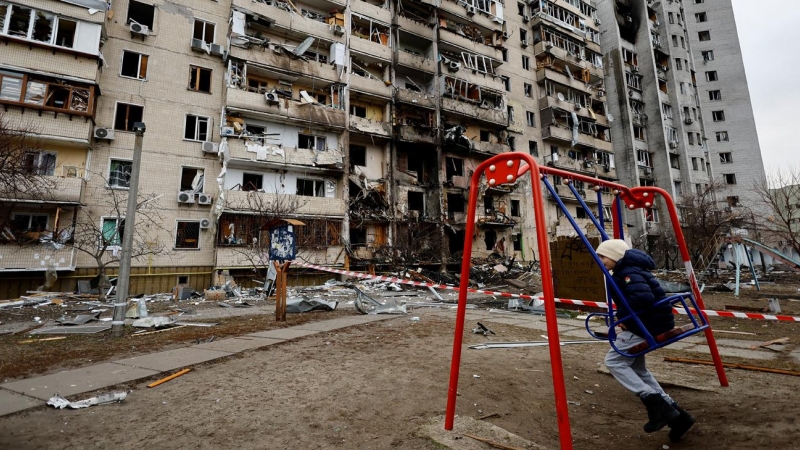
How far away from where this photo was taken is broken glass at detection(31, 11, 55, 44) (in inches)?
666

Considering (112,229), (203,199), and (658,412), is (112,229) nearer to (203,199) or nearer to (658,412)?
(203,199)

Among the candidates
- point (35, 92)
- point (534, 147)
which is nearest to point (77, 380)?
point (35, 92)

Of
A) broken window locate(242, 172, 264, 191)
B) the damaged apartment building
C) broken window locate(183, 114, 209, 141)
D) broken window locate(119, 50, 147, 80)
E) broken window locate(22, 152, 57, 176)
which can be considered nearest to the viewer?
broken window locate(22, 152, 57, 176)

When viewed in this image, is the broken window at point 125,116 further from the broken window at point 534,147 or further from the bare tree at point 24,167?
the broken window at point 534,147

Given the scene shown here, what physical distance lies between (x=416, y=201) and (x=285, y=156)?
1080cm

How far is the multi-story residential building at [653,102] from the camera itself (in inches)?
1587

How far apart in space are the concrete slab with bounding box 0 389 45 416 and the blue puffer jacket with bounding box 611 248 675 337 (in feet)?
17.2

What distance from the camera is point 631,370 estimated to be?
118 inches

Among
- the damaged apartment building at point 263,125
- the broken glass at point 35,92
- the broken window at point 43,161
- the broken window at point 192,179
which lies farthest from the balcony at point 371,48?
the broken window at point 43,161

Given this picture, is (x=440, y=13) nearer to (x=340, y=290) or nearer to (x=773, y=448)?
(x=340, y=290)

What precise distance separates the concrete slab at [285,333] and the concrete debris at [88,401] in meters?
2.85

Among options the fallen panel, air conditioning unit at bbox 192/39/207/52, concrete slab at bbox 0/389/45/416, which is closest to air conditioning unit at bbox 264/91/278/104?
air conditioning unit at bbox 192/39/207/52

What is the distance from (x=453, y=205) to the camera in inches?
1190

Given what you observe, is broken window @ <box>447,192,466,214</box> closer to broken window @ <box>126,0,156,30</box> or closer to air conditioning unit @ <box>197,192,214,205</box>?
air conditioning unit @ <box>197,192,214,205</box>
